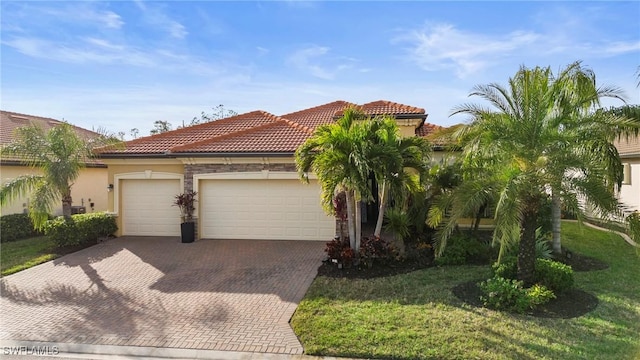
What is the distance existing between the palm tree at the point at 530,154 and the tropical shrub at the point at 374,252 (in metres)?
2.62

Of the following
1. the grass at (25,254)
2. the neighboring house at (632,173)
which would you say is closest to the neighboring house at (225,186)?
the grass at (25,254)

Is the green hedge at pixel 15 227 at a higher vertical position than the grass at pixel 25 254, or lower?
higher

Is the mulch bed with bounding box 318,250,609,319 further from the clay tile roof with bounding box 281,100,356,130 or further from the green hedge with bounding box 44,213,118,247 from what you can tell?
the clay tile roof with bounding box 281,100,356,130

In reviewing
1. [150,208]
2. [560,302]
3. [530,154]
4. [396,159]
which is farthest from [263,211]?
[560,302]

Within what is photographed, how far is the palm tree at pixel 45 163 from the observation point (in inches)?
486

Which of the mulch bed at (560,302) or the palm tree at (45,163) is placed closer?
the mulch bed at (560,302)

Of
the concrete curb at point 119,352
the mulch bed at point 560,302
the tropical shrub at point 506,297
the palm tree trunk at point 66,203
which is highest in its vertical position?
the palm tree trunk at point 66,203

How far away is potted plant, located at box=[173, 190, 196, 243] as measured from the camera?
1390 centimetres

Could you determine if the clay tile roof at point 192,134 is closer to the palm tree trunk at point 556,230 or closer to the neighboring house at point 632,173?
the palm tree trunk at point 556,230

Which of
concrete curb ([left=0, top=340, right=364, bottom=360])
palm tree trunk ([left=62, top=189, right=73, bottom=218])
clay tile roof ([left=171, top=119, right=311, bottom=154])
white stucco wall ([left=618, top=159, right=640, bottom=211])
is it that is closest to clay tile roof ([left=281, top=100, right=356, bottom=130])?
clay tile roof ([left=171, top=119, right=311, bottom=154])

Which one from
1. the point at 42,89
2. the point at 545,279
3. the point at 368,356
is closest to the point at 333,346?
the point at 368,356

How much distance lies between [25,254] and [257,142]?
890 centimetres

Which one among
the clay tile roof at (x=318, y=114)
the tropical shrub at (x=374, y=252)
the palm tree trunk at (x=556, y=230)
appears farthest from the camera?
the clay tile roof at (x=318, y=114)

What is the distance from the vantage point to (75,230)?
523 inches
